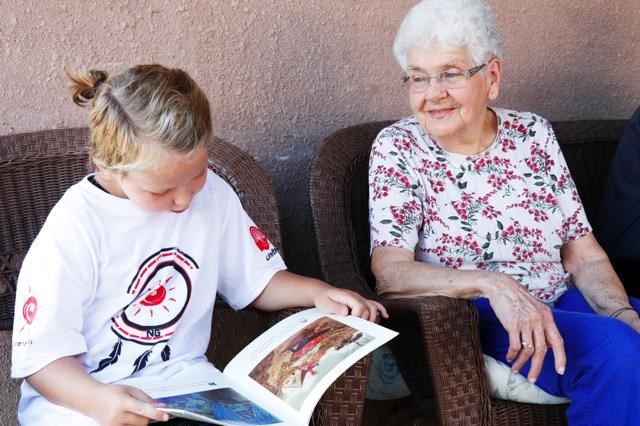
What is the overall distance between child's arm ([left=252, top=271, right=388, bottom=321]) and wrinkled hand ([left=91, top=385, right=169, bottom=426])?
0.54 metres

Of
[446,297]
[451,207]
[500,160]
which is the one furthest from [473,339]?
[500,160]

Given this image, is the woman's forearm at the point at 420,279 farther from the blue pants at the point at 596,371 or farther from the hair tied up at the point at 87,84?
the hair tied up at the point at 87,84

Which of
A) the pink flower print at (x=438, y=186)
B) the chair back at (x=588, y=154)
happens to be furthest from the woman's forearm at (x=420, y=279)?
the chair back at (x=588, y=154)

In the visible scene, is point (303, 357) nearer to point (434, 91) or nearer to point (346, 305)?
point (346, 305)

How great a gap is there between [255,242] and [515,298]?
0.68 m

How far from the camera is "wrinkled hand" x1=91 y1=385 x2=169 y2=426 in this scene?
1763 mm

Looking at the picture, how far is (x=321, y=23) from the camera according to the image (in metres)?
3.14

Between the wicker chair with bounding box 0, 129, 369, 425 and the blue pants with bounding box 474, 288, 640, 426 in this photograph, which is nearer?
the blue pants with bounding box 474, 288, 640, 426

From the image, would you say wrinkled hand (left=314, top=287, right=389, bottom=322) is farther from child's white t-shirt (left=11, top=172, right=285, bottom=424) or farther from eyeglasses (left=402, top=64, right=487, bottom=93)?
eyeglasses (left=402, top=64, right=487, bottom=93)

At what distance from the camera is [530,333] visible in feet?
7.35

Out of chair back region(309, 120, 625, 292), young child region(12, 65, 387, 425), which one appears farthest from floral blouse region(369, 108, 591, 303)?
young child region(12, 65, 387, 425)

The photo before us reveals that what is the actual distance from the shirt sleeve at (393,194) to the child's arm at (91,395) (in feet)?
3.26

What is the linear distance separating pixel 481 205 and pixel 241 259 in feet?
2.70

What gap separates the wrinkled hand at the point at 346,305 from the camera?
7.06 ft
